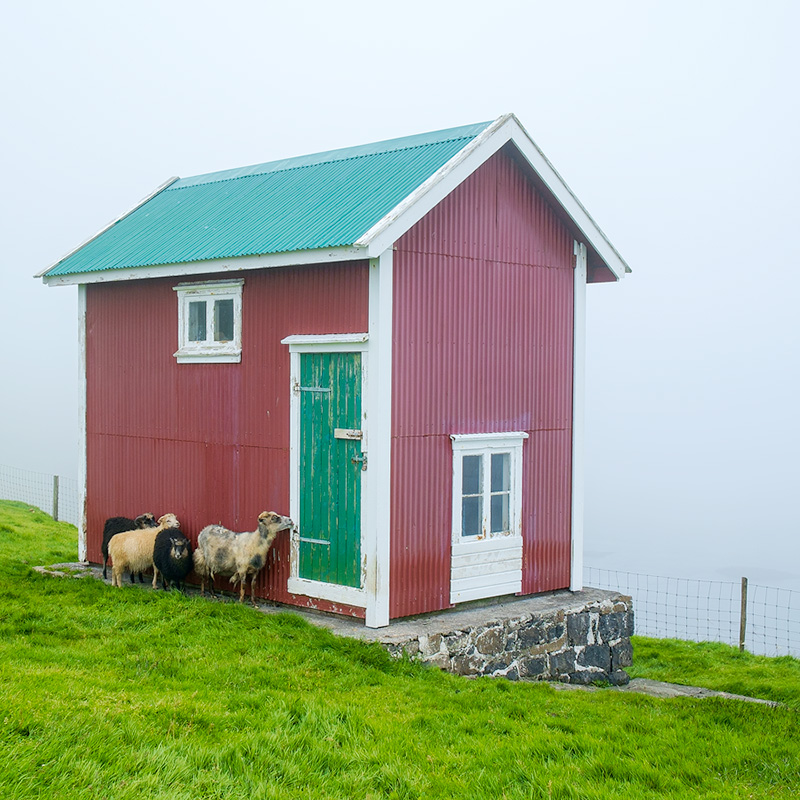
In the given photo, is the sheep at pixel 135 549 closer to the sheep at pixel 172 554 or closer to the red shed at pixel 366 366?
the sheep at pixel 172 554

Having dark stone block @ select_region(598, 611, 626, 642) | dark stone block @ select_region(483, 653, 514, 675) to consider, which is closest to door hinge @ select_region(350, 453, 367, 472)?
dark stone block @ select_region(483, 653, 514, 675)

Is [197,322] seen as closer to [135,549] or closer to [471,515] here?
[135,549]

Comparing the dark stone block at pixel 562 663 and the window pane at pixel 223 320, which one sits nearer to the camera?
the dark stone block at pixel 562 663

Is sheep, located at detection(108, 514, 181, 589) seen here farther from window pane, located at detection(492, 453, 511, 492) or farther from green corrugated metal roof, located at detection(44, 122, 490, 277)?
window pane, located at detection(492, 453, 511, 492)

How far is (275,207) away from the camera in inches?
513

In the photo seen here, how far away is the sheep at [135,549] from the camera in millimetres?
13094

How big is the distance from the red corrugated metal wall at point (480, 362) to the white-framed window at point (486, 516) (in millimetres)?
148

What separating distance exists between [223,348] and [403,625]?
418 centimetres

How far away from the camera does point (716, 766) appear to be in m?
7.75

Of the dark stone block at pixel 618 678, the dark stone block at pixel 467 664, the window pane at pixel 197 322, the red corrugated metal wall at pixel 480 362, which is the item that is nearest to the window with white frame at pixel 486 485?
the red corrugated metal wall at pixel 480 362

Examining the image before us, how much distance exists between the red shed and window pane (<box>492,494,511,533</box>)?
0.04m

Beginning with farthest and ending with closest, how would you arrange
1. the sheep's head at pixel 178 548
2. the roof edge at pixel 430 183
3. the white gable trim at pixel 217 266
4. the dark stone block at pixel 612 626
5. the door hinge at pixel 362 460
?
the dark stone block at pixel 612 626
the sheep's head at pixel 178 548
the door hinge at pixel 362 460
the white gable trim at pixel 217 266
the roof edge at pixel 430 183

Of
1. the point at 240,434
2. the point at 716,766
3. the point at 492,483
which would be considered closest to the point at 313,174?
the point at 240,434

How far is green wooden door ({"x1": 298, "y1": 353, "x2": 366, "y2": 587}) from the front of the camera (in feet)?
36.8
